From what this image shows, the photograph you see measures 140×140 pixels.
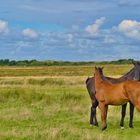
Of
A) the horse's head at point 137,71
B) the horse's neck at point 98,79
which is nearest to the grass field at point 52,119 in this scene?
the horse's neck at point 98,79

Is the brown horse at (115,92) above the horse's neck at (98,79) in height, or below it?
below

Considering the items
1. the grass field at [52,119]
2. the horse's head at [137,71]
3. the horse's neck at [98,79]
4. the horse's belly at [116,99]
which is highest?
the horse's head at [137,71]

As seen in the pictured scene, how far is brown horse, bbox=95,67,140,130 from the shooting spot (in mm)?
12523

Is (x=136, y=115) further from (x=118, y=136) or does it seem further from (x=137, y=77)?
(x=118, y=136)

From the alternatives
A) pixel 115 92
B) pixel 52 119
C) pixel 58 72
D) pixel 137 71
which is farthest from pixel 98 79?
pixel 58 72

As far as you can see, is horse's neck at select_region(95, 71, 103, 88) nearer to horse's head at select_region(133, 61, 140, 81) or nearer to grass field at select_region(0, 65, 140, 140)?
horse's head at select_region(133, 61, 140, 81)

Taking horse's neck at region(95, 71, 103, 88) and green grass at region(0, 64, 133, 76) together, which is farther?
green grass at region(0, 64, 133, 76)

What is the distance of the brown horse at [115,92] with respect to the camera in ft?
41.1

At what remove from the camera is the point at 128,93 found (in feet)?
41.4

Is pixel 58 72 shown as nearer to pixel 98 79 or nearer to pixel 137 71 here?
pixel 137 71

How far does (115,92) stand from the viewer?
42.3 ft

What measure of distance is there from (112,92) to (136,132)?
1.62m

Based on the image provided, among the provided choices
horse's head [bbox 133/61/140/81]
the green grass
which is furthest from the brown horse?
the green grass

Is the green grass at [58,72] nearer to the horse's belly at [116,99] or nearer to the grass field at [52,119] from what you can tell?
the grass field at [52,119]
